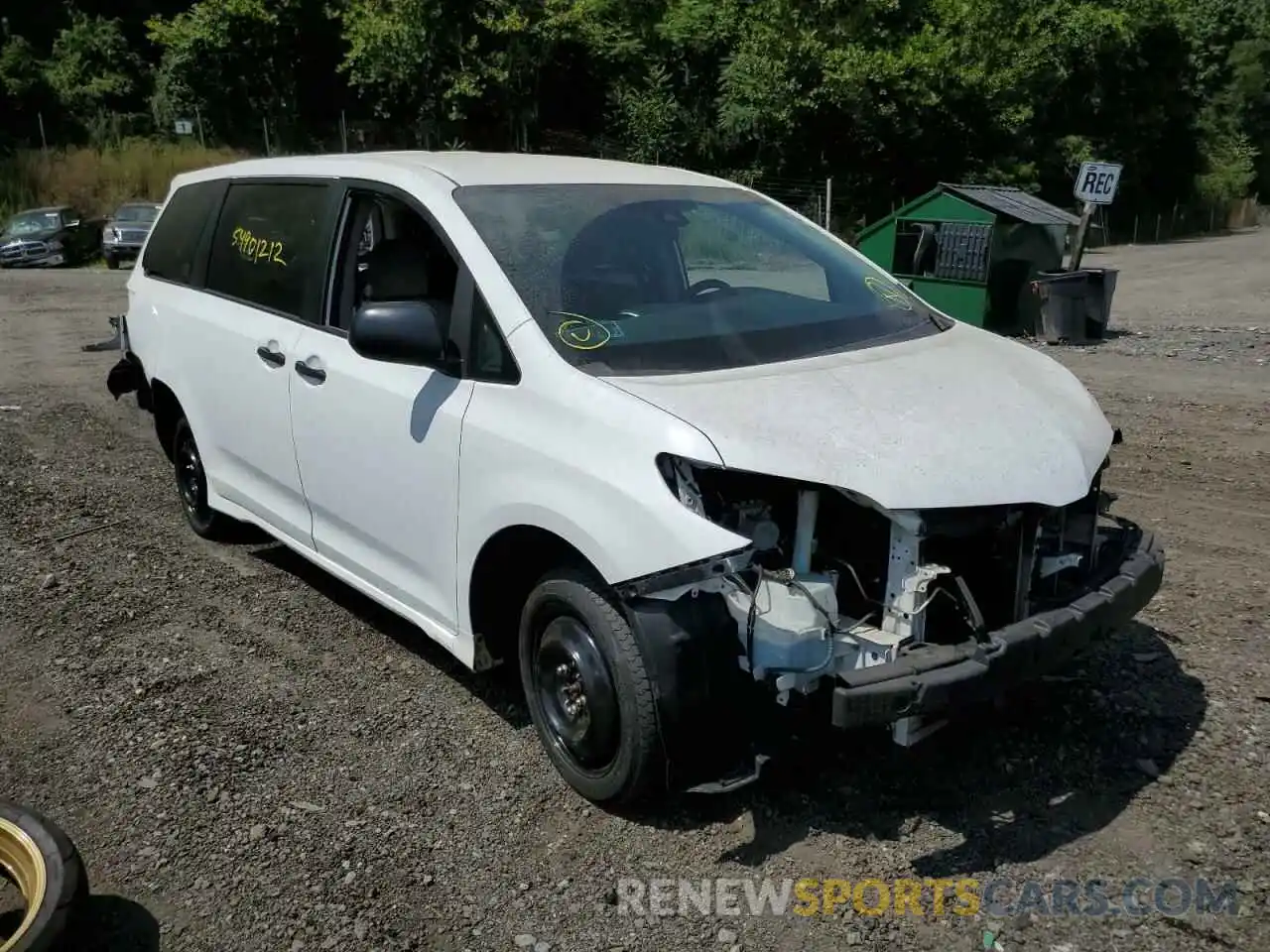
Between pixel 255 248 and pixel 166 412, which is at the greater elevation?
pixel 255 248

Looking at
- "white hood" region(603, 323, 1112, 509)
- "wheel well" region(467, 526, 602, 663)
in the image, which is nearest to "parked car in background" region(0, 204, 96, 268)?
"wheel well" region(467, 526, 602, 663)

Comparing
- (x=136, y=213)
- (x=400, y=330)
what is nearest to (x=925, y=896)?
(x=400, y=330)

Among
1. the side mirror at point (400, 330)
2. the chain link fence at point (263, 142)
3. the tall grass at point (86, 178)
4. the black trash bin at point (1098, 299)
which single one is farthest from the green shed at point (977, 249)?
the tall grass at point (86, 178)

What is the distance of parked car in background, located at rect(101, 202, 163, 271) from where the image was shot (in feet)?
82.0

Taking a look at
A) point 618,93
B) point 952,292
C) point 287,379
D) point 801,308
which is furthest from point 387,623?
point 618,93

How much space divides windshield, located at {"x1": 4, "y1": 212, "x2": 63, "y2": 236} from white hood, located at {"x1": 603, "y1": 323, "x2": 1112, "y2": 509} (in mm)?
27600

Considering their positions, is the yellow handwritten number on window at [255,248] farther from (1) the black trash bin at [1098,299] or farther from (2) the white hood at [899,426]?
(1) the black trash bin at [1098,299]

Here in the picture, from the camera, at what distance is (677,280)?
12.8ft

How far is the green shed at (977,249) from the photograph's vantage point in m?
12.6

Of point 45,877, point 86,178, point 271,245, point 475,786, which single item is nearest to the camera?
point 45,877

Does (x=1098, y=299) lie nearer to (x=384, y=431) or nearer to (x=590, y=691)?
(x=384, y=431)

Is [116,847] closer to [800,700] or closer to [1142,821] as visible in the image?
[800,700]

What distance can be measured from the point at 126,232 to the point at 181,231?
2201 cm

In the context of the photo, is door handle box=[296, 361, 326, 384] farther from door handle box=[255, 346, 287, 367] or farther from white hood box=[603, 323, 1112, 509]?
white hood box=[603, 323, 1112, 509]
